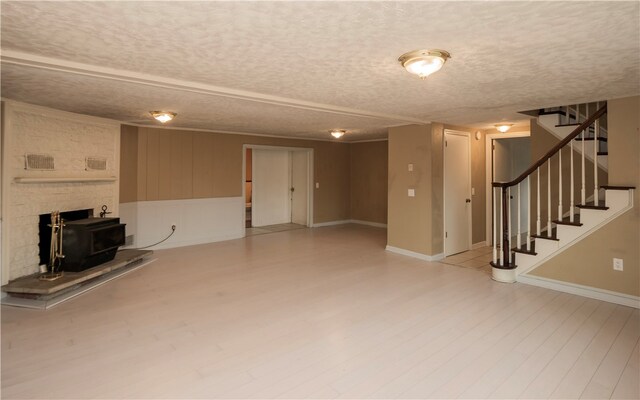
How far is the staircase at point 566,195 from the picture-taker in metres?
3.96

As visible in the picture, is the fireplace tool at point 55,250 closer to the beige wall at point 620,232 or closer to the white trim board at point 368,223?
the beige wall at point 620,232

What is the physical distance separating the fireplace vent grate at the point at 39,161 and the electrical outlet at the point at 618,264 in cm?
688

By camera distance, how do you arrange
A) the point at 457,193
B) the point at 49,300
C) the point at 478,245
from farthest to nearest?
the point at 478,245 → the point at 457,193 → the point at 49,300

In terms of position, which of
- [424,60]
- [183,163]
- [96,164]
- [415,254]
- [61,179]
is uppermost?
[424,60]

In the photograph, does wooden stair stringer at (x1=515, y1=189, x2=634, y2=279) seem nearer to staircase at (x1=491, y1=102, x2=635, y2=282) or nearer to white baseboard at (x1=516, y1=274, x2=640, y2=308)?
staircase at (x1=491, y1=102, x2=635, y2=282)

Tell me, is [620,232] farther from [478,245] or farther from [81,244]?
[81,244]

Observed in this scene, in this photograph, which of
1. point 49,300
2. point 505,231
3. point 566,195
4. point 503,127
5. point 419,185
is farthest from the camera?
point 503,127

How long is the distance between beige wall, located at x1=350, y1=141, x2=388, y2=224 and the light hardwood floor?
174 inches

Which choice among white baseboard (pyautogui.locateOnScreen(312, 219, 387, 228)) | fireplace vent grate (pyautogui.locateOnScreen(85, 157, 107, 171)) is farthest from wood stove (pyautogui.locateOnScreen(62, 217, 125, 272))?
white baseboard (pyautogui.locateOnScreen(312, 219, 387, 228))

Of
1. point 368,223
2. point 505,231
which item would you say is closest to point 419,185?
point 505,231

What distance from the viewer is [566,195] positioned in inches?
201

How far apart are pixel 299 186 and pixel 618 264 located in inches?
268

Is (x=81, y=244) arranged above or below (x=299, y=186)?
below

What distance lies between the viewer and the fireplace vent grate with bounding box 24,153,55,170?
4121 millimetres
